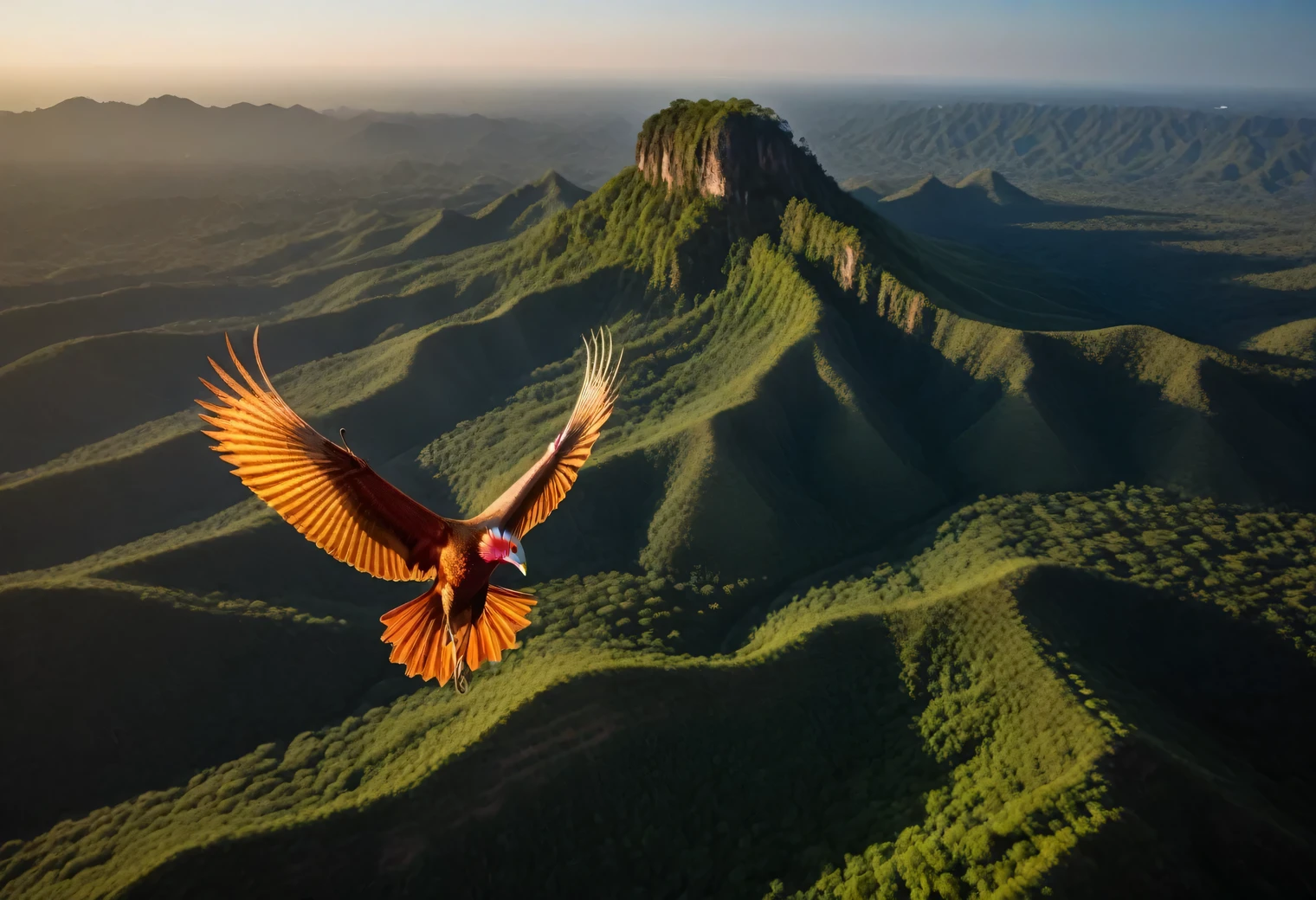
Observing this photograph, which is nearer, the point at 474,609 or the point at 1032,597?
the point at 474,609

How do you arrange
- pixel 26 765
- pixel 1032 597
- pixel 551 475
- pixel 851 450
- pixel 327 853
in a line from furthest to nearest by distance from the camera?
pixel 851 450
pixel 1032 597
pixel 26 765
pixel 327 853
pixel 551 475

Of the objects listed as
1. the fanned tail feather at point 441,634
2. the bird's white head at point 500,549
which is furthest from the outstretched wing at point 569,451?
the fanned tail feather at point 441,634

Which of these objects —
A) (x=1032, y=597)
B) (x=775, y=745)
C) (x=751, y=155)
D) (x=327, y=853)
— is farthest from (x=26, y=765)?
(x=751, y=155)

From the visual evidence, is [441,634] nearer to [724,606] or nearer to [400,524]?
[400,524]

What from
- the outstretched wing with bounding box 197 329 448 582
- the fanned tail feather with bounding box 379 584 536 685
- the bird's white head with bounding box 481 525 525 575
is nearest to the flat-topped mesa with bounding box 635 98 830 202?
the fanned tail feather with bounding box 379 584 536 685

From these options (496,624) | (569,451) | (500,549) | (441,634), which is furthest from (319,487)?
(569,451)

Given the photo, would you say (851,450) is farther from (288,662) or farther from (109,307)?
(109,307)
